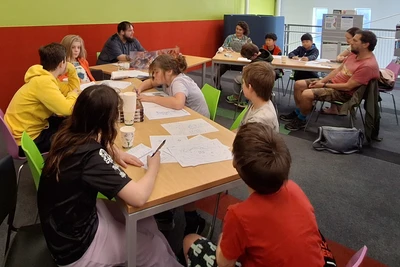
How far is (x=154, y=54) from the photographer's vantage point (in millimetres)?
4211

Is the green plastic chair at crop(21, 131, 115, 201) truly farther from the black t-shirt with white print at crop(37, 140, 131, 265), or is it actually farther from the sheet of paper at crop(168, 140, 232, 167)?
the sheet of paper at crop(168, 140, 232, 167)

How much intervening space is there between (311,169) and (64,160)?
252 centimetres

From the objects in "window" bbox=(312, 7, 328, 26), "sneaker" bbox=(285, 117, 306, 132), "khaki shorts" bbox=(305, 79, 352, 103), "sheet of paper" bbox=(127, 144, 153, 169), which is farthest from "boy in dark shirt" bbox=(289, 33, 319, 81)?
"window" bbox=(312, 7, 328, 26)

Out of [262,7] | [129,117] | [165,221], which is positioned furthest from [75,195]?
[262,7]

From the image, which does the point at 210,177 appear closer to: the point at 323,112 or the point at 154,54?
the point at 154,54

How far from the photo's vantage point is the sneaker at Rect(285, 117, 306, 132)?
4406 millimetres

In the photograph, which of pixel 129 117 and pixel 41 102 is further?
pixel 41 102

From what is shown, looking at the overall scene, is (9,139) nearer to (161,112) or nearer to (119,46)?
(161,112)

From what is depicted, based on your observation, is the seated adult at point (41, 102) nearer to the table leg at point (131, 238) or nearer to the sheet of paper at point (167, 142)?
the sheet of paper at point (167, 142)

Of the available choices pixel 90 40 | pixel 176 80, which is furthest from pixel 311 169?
pixel 90 40

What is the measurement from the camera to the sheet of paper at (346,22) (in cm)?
636

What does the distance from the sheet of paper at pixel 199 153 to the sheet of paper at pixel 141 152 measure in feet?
0.38

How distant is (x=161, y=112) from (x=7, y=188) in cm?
111

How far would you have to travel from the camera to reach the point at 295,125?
4.45m
